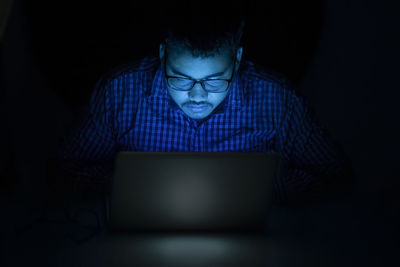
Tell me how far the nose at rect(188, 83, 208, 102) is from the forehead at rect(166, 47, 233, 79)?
0.12ft

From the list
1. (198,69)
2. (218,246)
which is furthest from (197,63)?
(218,246)

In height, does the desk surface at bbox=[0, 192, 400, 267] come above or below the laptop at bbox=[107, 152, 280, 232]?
below

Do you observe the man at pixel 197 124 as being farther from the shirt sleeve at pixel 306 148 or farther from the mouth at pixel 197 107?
the mouth at pixel 197 107

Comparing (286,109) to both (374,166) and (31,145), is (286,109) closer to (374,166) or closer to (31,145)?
(374,166)

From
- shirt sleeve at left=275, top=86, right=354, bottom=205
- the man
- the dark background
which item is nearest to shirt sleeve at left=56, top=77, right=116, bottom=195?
the man

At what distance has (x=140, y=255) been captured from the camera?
0.92m

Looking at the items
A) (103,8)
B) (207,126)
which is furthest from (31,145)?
(207,126)

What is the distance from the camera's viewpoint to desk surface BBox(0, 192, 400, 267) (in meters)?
0.90

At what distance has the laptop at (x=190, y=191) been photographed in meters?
0.90

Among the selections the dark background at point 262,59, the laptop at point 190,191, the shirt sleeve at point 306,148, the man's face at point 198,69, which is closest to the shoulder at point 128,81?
the dark background at point 262,59

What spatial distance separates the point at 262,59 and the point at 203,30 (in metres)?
0.56

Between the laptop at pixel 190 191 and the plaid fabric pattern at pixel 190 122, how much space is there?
64cm

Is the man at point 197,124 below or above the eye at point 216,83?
below

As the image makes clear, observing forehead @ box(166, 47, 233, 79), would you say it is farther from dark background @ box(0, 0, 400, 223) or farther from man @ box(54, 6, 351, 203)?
dark background @ box(0, 0, 400, 223)
